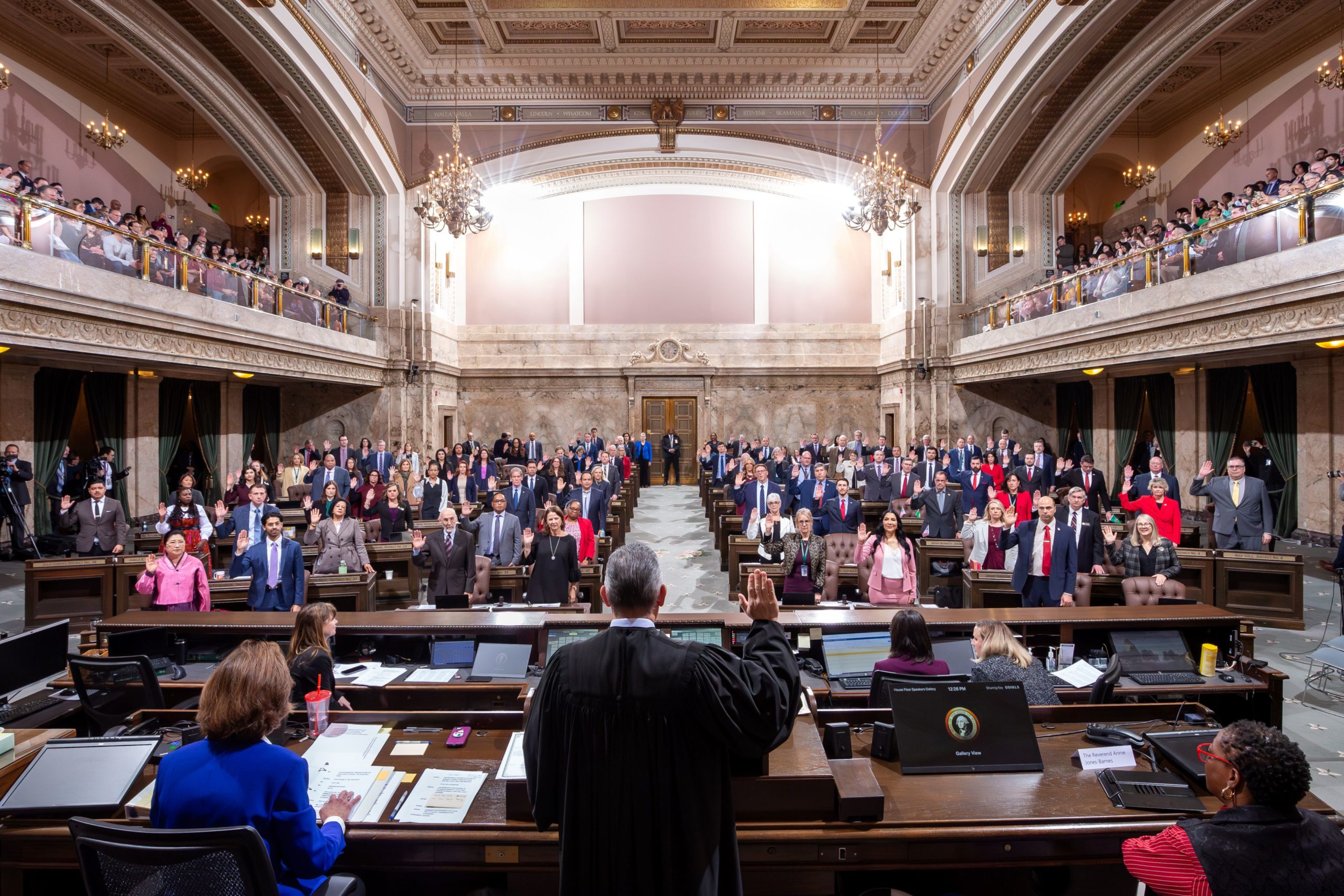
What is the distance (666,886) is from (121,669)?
11.0 feet

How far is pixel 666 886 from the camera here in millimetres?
1871

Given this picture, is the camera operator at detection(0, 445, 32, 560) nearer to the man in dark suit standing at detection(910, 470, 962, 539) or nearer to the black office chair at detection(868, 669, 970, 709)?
the black office chair at detection(868, 669, 970, 709)

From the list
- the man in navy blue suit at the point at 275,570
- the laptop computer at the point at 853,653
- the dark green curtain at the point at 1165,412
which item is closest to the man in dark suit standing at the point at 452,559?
the man in navy blue suit at the point at 275,570

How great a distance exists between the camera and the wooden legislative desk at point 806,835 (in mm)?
2312

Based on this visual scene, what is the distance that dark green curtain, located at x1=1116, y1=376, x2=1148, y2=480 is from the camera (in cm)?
1483

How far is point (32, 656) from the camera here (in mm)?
3764

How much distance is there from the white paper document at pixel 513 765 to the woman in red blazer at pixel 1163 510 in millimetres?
7310

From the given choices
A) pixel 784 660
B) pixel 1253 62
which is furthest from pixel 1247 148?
pixel 784 660

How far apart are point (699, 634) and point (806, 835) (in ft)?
5.22

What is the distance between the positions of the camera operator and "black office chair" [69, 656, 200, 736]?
8.55 metres

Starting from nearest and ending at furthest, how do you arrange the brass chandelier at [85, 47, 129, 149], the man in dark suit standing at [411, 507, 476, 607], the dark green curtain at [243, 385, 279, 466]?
the man in dark suit standing at [411, 507, 476, 607] → the brass chandelier at [85, 47, 129, 149] → the dark green curtain at [243, 385, 279, 466]

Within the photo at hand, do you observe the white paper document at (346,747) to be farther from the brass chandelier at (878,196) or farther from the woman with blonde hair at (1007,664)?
the brass chandelier at (878,196)

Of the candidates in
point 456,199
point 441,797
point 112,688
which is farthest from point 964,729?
point 456,199

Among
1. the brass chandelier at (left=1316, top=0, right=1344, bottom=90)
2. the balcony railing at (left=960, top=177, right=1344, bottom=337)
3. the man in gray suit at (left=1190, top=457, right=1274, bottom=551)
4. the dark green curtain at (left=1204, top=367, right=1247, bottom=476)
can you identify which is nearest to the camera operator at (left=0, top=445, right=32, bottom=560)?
the man in gray suit at (left=1190, top=457, right=1274, bottom=551)
